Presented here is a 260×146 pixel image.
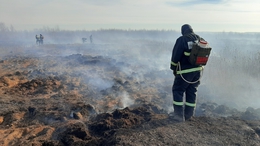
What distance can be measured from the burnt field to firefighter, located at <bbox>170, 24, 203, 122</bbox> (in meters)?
0.35

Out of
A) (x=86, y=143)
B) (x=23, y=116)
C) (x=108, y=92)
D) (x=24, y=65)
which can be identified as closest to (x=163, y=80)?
(x=108, y=92)

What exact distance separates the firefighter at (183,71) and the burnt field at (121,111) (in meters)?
0.35

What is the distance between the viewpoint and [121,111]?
16.5ft

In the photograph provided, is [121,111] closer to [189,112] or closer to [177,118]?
[177,118]

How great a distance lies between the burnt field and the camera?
3822mm

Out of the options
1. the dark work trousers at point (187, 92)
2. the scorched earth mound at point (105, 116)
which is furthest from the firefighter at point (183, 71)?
the scorched earth mound at point (105, 116)

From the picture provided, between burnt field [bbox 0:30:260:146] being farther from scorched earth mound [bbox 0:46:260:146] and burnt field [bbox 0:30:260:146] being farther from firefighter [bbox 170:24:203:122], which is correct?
firefighter [bbox 170:24:203:122]

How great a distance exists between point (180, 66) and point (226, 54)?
33.2 ft

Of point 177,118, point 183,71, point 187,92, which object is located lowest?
point 177,118

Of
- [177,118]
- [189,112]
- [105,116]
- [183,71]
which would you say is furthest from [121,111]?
[183,71]

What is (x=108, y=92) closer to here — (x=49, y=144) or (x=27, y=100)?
(x=27, y=100)

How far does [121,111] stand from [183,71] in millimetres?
1749

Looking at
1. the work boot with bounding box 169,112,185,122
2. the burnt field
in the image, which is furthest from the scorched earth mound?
the work boot with bounding box 169,112,185,122

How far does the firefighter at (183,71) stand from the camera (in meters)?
4.42
